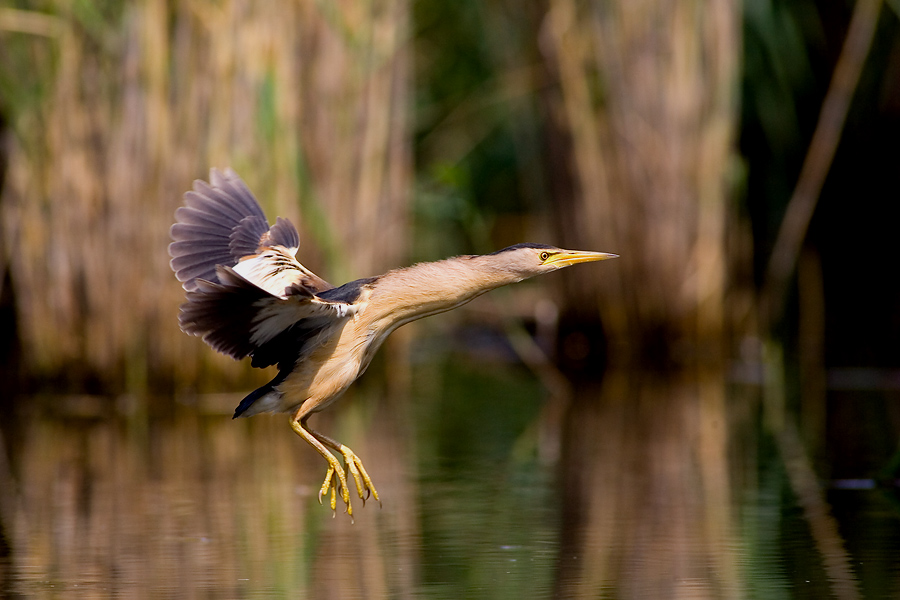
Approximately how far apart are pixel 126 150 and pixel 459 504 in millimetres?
3519

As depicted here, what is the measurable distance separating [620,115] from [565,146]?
0.59 m

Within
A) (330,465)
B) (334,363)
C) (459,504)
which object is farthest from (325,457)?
(459,504)

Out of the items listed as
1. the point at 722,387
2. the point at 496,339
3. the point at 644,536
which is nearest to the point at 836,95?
the point at 722,387

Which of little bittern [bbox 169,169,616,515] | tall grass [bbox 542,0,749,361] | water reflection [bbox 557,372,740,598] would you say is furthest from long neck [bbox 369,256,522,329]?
tall grass [bbox 542,0,749,361]

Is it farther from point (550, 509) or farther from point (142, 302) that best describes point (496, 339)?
point (550, 509)

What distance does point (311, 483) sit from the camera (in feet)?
21.0

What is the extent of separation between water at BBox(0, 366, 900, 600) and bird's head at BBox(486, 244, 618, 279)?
3.12 ft

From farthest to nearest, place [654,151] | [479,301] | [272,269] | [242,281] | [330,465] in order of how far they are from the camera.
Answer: [479,301]
[654,151]
[272,269]
[330,465]
[242,281]

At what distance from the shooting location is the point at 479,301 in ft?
41.8

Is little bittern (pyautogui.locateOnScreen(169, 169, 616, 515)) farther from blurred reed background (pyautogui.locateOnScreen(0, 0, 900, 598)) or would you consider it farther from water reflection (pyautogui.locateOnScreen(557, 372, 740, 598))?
water reflection (pyautogui.locateOnScreen(557, 372, 740, 598))

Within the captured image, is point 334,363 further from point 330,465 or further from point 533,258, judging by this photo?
point 533,258

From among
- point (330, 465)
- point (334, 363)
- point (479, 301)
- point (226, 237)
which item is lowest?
point (330, 465)

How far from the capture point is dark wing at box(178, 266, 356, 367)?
15.1ft

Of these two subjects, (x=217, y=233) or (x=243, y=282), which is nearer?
(x=243, y=282)
